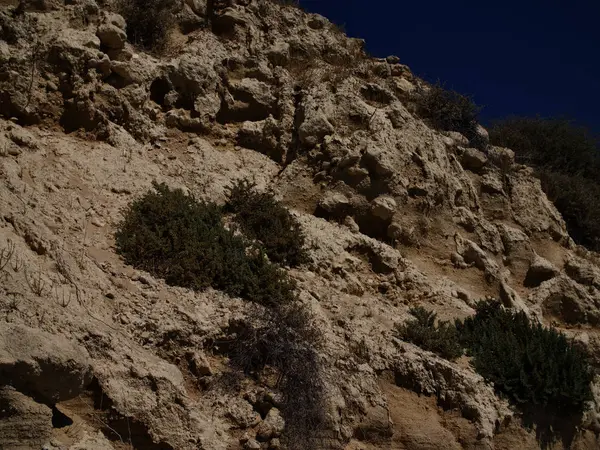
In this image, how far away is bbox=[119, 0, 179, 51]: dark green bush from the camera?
9.03m

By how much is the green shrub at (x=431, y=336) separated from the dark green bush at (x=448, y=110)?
498 centimetres

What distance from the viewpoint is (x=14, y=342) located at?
10.8 feet

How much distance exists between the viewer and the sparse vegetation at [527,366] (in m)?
6.70

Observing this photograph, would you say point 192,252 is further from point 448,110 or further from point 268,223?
point 448,110

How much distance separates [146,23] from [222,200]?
344 centimetres

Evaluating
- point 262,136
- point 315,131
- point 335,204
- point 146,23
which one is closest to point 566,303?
point 335,204

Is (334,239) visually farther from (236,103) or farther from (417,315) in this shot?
(236,103)

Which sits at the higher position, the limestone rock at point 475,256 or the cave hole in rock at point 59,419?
the limestone rock at point 475,256

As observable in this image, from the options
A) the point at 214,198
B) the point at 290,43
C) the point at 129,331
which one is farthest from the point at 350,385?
the point at 290,43

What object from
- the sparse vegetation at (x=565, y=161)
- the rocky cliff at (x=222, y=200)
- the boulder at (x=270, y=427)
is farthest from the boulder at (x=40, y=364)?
the sparse vegetation at (x=565, y=161)

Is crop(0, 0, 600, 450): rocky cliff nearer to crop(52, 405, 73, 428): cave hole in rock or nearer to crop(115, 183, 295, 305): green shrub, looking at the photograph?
crop(52, 405, 73, 428): cave hole in rock

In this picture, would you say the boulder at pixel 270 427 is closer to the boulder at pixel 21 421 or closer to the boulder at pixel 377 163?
the boulder at pixel 21 421

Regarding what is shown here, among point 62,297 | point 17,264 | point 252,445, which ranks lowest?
point 252,445

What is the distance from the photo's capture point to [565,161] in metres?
13.9
